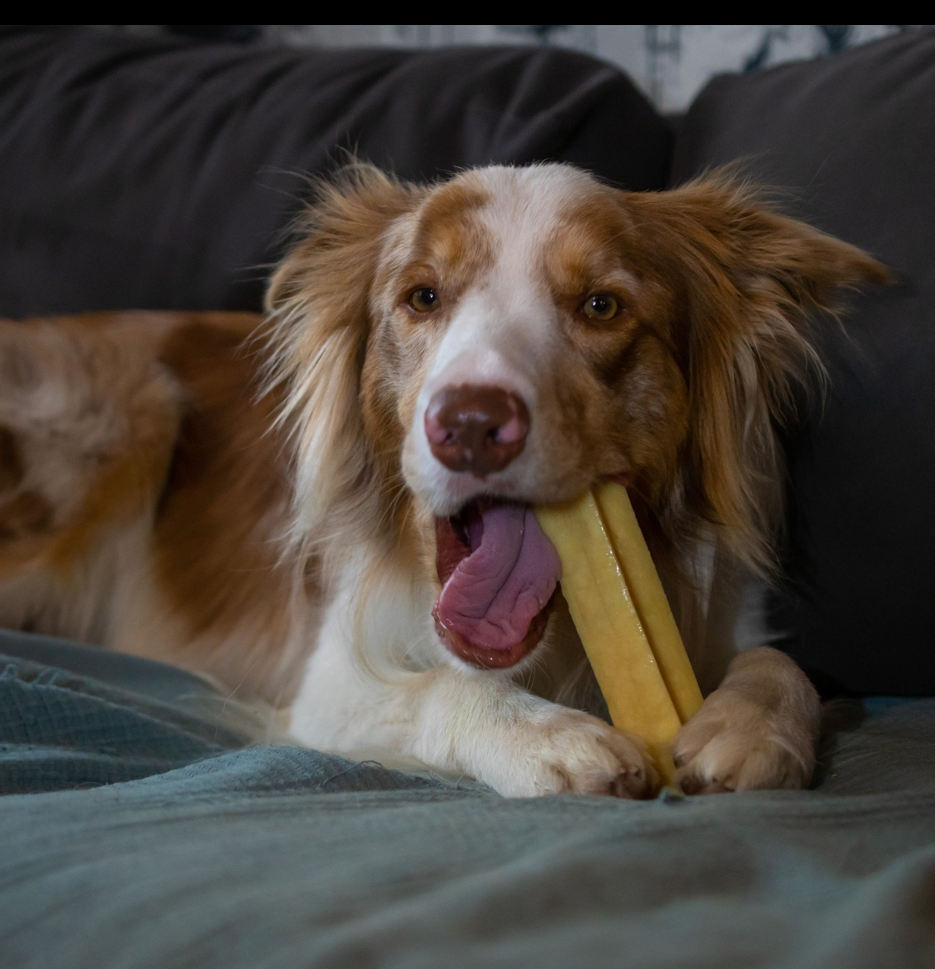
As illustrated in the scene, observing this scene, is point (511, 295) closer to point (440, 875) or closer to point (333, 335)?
point (333, 335)

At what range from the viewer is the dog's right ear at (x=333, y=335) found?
1.91 m

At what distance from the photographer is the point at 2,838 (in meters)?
0.95

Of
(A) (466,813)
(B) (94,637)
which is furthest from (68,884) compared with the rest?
(B) (94,637)

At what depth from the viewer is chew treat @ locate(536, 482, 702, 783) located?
1.37 meters

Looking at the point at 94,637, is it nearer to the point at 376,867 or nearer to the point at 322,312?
the point at 322,312

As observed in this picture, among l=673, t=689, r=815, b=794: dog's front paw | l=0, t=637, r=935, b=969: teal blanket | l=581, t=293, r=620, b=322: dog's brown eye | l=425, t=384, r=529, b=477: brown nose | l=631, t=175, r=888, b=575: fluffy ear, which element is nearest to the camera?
l=0, t=637, r=935, b=969: teal blanket

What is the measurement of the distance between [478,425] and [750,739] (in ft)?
1.70

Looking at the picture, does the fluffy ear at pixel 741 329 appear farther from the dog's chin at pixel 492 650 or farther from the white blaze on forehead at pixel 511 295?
the dog's chin at pixel 492 650

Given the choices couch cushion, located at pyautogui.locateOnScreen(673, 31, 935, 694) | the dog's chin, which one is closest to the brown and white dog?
the dog's chin

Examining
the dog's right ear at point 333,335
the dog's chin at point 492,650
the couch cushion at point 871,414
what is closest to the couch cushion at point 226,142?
the dog's right ear at point 333,335

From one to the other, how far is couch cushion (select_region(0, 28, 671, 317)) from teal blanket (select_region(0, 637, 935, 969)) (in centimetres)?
150

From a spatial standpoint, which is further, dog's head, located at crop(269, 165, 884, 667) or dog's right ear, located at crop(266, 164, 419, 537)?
dog's right ear, located at crop(266, 164, 419, 537)

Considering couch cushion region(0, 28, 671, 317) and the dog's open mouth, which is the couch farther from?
the dog's open mouth

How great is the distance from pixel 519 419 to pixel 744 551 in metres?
0.58
